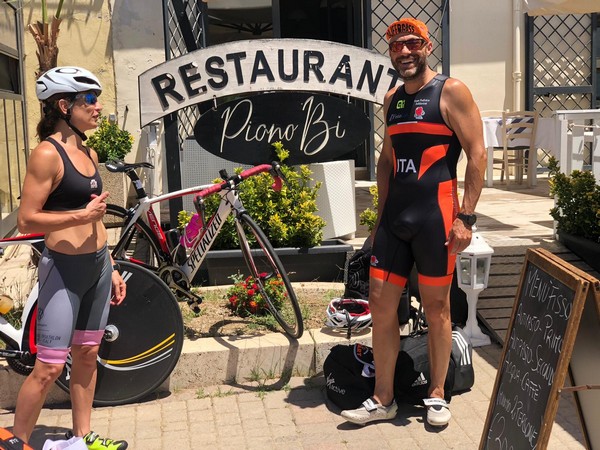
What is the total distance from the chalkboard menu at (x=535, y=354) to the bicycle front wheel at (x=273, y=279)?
5.06ft

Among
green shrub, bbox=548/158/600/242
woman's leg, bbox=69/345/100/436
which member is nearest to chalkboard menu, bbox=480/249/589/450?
woman's leg, bbox=69/345/100/436

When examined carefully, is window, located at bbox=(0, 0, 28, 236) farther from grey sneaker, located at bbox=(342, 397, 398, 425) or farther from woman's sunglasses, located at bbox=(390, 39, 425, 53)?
woman's sunglasses, located at bbox=(390, 39, 425, 53)

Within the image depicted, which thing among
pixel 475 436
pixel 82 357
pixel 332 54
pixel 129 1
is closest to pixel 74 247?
pixel 82 357

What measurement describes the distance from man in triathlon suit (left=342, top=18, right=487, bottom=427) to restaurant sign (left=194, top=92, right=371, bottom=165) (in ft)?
6.59

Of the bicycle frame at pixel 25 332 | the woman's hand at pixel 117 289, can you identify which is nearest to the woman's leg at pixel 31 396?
the woman's hand at pixel 117 289

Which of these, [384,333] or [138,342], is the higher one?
[384,333]

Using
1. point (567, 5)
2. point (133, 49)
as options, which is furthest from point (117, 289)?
point (133, 49)

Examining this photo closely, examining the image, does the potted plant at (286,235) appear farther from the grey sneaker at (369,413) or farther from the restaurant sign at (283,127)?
the grey sneaker at (369,413)

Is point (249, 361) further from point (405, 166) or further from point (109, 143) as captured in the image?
point (109, 143)

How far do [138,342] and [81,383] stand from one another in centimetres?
71

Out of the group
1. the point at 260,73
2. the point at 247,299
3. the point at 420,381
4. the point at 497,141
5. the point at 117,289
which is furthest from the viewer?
the point at 497,141

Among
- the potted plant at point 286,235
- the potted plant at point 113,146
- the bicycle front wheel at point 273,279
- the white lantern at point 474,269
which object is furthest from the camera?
the potted plant at point 113,146

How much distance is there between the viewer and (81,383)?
3807 millimetres

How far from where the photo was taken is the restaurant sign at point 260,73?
602 centimetres
